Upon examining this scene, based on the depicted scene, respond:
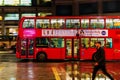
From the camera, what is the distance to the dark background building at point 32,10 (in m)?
62.7

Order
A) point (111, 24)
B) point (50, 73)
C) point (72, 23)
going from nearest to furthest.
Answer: point (50, 73) → point (111, 24) → point (72, 23)

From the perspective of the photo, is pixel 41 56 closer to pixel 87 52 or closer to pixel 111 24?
pixel 87 52

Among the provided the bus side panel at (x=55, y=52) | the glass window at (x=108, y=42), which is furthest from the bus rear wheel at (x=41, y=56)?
the glass window at (x=108, y=42)

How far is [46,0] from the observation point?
70188 mm

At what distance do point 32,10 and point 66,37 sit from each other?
3538 cm

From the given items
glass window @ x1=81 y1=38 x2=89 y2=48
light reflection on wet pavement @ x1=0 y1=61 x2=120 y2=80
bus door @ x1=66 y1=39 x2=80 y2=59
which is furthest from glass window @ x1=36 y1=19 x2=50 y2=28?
light reflection on wet pavement @ x1=0 y1=61 x2=120 y2=80

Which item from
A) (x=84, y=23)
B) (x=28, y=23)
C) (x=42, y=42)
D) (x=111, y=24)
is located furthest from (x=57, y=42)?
(x=111, y=24)

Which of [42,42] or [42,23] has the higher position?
[42,23]

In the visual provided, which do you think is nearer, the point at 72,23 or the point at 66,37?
the point at 66,37

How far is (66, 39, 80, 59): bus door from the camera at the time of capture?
3562cm

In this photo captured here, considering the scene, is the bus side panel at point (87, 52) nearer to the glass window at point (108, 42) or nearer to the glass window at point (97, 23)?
the glass window at point (108, 42)

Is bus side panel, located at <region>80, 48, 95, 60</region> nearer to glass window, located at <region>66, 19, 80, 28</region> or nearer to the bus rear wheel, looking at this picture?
glass window, located at <region>66, 19, 80, 28</region>

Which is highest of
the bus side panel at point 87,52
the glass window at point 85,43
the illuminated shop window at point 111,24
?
the illuminated shop window at point 111,24

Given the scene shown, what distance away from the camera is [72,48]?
35.6 meters
